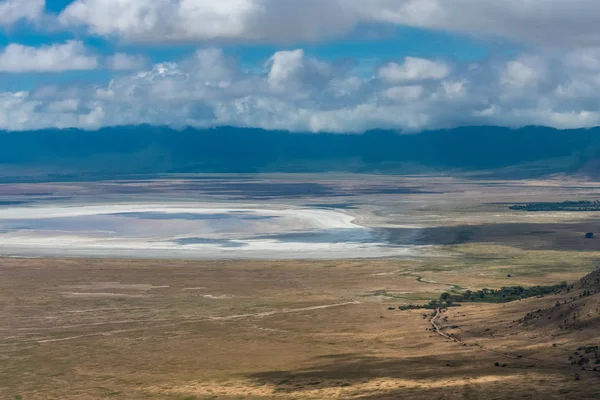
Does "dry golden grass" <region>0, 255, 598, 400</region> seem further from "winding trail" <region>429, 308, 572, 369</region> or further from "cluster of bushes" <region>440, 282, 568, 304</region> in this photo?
"cluster of bushes" <region>440, 282, 568, 304</region>

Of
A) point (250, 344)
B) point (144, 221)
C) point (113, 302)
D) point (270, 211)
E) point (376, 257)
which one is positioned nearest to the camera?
point (250, 344)

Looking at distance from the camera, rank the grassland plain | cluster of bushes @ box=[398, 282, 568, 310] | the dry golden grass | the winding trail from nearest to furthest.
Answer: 1. the dry golden grass
2. the grassland plain
3. the winding trail
4. cluster of bushes @ box=[398, 282, 568, 310]

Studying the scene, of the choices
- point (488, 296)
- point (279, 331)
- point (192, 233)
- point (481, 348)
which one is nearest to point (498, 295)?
point (488, 296)

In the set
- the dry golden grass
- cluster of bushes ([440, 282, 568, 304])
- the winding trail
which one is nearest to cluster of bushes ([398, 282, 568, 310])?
cluster of bushes ([440, 282, 568, 304])

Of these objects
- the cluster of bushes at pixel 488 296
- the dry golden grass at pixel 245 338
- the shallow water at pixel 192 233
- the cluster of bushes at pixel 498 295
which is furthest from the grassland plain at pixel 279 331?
the shallow water at pixel 192 233

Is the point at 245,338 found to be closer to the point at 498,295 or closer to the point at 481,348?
the point at 481,348

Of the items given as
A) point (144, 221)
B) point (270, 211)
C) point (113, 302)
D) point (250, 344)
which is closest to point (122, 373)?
point (250, 344)

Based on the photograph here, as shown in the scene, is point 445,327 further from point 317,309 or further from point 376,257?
point 376,257

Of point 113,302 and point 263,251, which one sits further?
point 263,251
